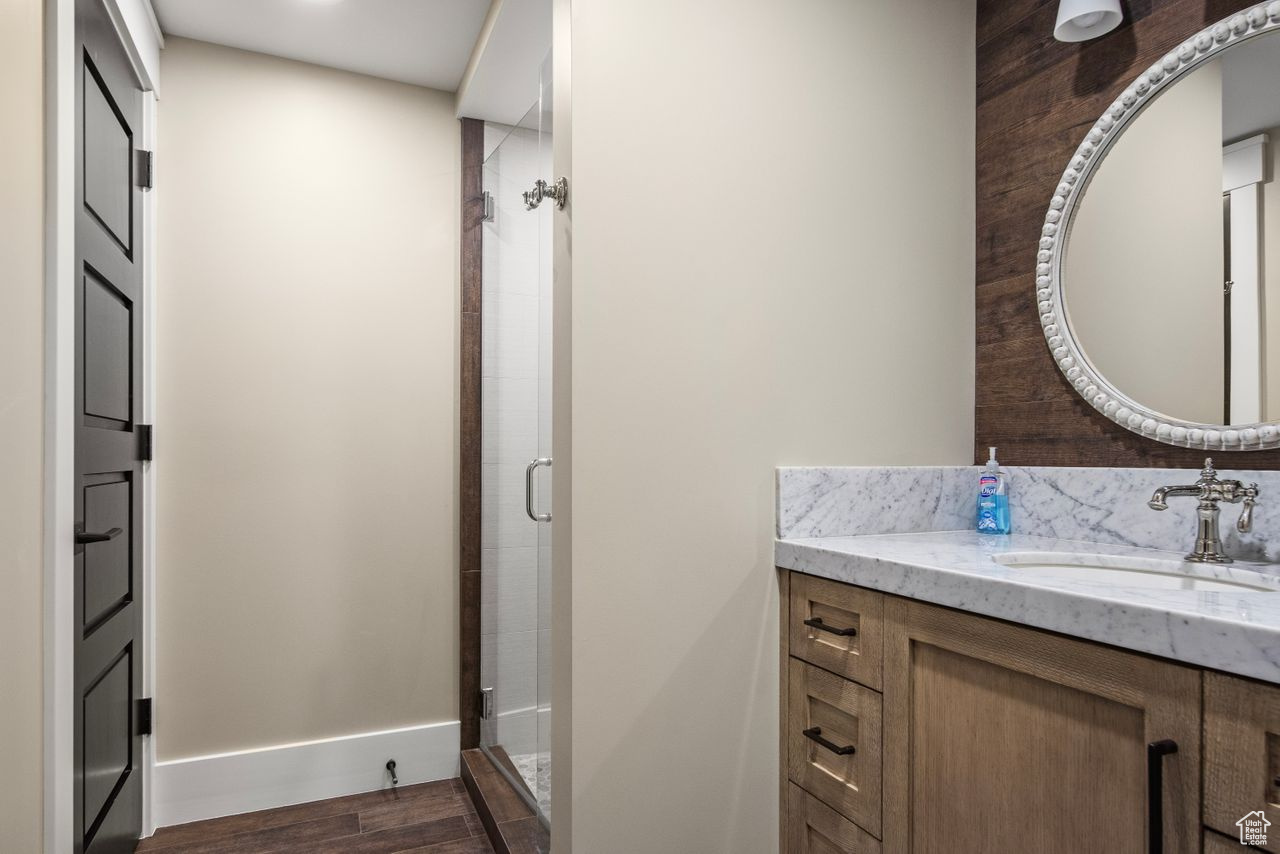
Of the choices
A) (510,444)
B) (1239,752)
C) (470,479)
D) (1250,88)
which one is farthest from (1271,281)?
(470,479)

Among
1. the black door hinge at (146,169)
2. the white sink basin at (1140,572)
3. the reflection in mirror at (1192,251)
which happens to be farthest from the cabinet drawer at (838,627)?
the black door hinge at (146,169)

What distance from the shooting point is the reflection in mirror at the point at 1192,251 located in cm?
134

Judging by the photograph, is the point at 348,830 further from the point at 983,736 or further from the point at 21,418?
the point at 983,736

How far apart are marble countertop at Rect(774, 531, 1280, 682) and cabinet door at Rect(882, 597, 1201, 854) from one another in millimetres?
29

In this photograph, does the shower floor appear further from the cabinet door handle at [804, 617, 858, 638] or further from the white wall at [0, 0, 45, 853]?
the white wall at [0, 0, 45, 853]

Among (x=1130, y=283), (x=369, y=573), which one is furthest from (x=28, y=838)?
(x=1130, y=283)

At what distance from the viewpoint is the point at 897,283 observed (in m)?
1.77

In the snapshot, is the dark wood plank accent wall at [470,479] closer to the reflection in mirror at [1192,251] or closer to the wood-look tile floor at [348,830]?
the wood-look tile floor at [348,830]

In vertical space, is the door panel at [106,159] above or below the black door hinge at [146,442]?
above

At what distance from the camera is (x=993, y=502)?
1.70 meters

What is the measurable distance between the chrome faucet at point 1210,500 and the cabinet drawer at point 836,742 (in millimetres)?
624

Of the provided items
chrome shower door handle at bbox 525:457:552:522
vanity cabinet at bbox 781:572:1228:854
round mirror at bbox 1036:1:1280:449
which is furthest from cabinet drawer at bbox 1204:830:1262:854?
chrome shower door handle at bbox 525:457:552:522

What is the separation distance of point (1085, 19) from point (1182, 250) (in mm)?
518

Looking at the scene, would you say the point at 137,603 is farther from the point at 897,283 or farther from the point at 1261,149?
the point at 1261,149
